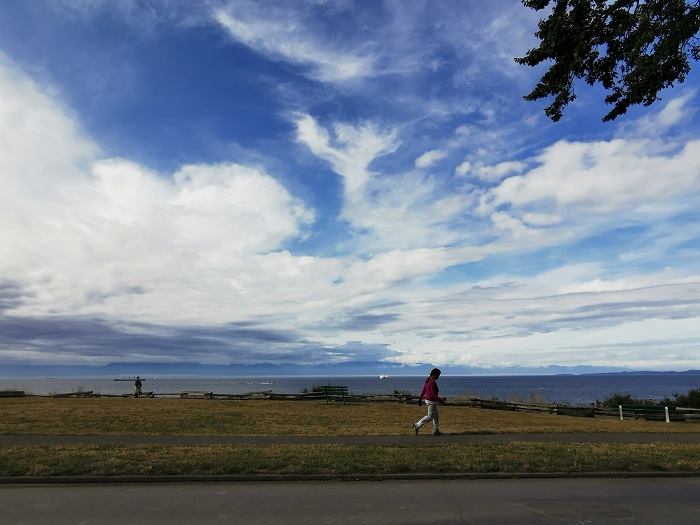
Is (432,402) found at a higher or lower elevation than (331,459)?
higher

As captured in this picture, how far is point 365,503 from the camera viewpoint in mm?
7188

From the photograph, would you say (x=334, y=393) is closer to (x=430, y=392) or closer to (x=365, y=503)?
(x=430, y=392)

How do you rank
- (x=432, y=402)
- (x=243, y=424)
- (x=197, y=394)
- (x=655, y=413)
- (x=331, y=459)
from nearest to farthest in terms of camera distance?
(x=331, y=459) < (x=432, y=402) < (x=243, y=424) < (x=655, y=413) < (x=197, y=394)

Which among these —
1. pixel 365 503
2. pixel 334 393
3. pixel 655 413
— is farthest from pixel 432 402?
pixel 334 393

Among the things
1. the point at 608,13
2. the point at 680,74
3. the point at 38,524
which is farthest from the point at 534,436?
the point at 38,524

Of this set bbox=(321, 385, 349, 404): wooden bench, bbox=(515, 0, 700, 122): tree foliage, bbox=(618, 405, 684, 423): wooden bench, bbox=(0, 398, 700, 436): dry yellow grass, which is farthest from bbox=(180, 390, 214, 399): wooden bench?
bbox=(515, 0, 700, 122): tree foliage

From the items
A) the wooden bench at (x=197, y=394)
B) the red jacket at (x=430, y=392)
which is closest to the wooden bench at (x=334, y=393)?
the wooden bench at (x=197, y=394)

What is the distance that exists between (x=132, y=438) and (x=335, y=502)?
7239mm

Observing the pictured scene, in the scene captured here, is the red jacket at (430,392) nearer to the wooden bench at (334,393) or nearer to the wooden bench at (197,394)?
the wooden bench at (334,393)

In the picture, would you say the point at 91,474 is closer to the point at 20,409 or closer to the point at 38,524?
the point at 38,524

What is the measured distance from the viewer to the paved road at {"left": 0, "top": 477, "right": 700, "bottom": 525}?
6.50 metres

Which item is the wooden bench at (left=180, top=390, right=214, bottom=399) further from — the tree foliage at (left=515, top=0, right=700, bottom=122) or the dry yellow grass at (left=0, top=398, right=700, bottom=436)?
the tree foliage at (left=515, top=0, right=700, bottom=122)

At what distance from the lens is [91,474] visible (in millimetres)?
8664

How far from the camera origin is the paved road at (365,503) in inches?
256
